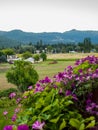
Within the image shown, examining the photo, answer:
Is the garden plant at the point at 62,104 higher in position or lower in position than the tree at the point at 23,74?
higher

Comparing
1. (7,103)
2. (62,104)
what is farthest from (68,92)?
(7,103)

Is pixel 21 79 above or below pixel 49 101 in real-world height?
below

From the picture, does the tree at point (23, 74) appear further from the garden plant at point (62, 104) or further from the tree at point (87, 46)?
the tree at point (87, 46)

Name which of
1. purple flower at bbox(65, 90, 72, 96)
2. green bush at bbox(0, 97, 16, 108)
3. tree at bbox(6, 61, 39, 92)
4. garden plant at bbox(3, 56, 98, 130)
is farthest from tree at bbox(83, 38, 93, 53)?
purple flower at bbox(65, 90, 72, 96)

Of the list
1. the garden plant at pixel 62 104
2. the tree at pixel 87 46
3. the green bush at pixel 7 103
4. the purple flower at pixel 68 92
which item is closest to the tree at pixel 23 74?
the green bush at pixel 7 103

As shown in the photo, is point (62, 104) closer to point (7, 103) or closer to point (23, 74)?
point (7, 103)

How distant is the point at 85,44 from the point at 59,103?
135m

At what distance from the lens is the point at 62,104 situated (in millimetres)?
3963

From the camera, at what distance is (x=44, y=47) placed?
6211 inches

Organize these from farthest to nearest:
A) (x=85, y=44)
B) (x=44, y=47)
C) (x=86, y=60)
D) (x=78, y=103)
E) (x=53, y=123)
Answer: (x=44, y=47)
(x=85, y=44)
(x=86, y=60)
(x=78, y=103)
(x=53, y=123)

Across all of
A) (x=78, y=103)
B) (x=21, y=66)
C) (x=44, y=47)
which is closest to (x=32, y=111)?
(x=78, y=103)

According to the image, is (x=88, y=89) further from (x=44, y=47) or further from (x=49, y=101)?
(x=44, y=47)

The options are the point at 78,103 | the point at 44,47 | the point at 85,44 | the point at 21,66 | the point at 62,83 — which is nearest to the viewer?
the point at 78,103

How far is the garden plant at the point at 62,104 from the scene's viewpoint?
371 centimetres
